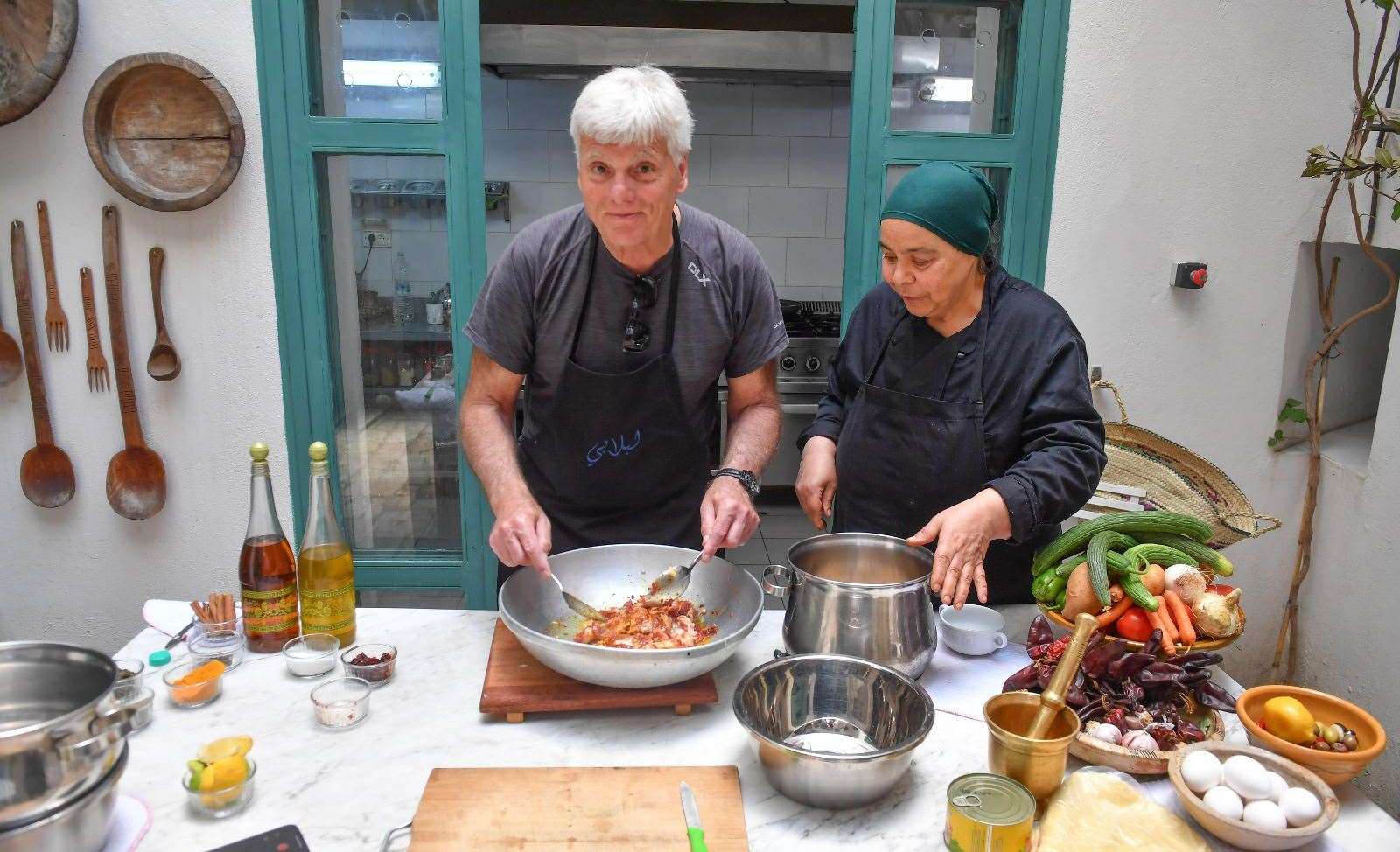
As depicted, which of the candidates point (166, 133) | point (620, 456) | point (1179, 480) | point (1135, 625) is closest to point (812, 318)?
point (1179, 480)

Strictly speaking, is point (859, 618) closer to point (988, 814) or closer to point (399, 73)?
point (988, 814)

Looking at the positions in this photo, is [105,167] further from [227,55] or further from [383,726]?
[383,726]

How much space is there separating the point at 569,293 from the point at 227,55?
1414 millimetres

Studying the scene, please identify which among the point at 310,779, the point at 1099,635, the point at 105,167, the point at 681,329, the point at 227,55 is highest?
the point at 227,55

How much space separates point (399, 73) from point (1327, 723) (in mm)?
2698

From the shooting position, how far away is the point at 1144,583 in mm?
1610

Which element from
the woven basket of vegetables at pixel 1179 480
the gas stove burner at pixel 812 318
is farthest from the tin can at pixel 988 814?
the gas stove burner at pixel 812 318

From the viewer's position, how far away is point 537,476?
225 cm

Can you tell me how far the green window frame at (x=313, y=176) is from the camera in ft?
A: 8.83

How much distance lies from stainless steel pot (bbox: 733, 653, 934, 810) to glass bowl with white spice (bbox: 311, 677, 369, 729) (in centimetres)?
58

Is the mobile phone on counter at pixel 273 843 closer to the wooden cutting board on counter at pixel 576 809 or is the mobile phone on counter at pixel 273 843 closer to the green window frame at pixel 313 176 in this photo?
the wooden cutting board on counter at pixel 576 809

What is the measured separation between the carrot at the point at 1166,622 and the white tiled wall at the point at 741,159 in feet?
13.6

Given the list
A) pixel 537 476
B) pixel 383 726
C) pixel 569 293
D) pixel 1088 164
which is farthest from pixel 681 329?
pixel 1088 164

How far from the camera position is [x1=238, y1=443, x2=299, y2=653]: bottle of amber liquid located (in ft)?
5.29
